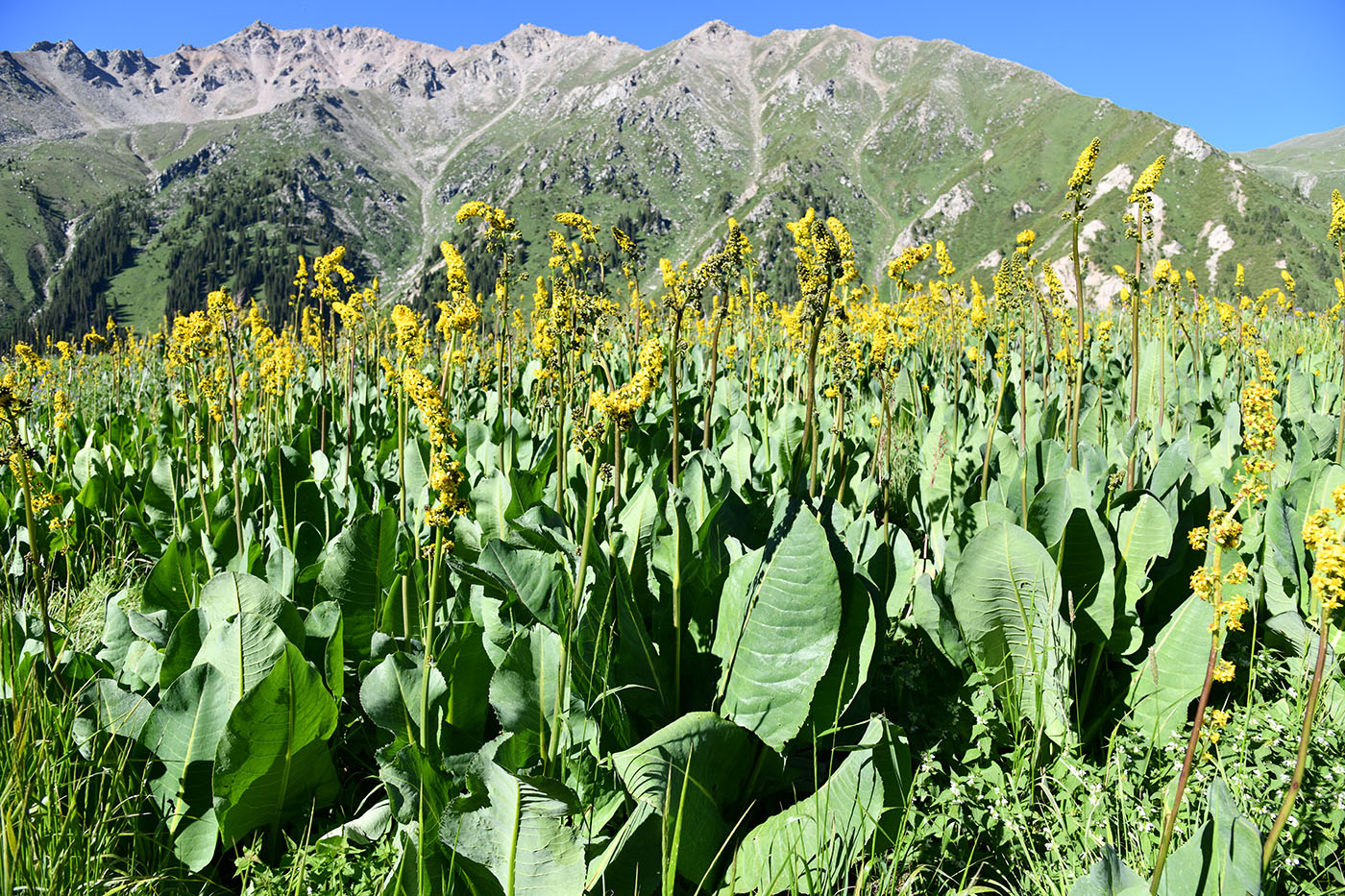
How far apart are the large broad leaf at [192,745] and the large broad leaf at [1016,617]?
184cm

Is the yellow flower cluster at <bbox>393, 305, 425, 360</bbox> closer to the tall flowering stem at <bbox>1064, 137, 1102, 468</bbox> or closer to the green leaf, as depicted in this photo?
the green leaf

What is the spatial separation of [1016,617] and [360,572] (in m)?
1.85

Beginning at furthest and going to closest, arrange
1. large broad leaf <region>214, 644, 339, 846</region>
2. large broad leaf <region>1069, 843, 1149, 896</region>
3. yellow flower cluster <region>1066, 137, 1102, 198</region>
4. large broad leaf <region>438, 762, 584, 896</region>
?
yellow flower cluster <region>1066, 137, 1102, 198</region>
large broad leaf <region>214, 644, 339, 846</region>
large broad leaf <region>438, 762, 584, 896</region>
large broad leaf <region>1069, 843, 1149, 896</region>

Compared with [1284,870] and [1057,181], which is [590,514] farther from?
[1057,181]

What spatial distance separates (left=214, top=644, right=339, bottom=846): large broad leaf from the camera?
154cm

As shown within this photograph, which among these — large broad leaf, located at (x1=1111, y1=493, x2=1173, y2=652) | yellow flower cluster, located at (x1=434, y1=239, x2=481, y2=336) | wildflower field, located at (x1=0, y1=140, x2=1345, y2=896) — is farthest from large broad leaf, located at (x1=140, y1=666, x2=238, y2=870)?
large broad leaf, located at (x1=1111, y1=493, x2=1173, y2=652)

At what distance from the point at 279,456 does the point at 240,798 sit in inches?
63.3

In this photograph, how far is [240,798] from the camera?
5.24ft

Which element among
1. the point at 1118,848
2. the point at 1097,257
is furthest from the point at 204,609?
the point at 1097,257

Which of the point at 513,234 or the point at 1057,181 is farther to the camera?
the point at 1057,181

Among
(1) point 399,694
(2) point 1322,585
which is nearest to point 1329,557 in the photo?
(2) point 1322,585

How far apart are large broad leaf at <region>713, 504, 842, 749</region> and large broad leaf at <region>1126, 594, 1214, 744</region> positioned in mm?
867

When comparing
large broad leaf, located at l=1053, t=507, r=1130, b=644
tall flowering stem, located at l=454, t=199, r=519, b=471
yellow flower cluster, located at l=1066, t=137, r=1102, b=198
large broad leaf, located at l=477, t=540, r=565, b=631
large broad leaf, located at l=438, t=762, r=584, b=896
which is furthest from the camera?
tall flowering stem, located at l=454, t=199, r=519, b=471

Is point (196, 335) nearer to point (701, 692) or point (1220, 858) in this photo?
point (701, 692)
